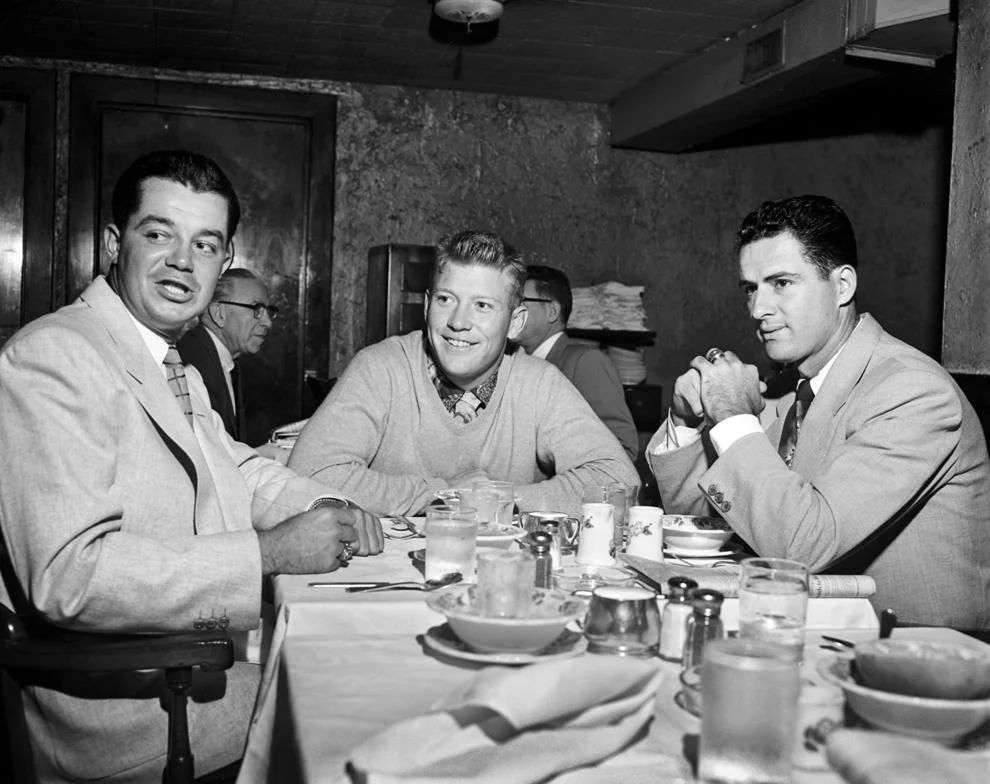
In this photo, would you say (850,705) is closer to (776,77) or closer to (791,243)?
(791,243)

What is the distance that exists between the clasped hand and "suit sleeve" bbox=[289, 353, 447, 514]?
671 mm

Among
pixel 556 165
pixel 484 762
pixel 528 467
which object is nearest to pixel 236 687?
pixel 484 762

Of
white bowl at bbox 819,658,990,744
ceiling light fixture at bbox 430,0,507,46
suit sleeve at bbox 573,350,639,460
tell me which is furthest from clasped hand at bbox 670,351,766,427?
ceiling light fixture at bbox 430,0,507,46

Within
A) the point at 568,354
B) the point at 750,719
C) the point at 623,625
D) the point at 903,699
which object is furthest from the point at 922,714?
the point at 568,354

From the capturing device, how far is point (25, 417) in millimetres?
1640

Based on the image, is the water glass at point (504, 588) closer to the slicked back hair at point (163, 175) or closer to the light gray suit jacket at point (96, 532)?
the light gray suit jacket at point (96, 532)

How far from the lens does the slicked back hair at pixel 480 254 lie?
9.61 ft

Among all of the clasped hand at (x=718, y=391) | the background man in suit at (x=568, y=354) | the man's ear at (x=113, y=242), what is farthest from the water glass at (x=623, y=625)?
Result: the background man in suit at (x=568, y=354)

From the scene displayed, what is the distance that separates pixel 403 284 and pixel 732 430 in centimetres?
414

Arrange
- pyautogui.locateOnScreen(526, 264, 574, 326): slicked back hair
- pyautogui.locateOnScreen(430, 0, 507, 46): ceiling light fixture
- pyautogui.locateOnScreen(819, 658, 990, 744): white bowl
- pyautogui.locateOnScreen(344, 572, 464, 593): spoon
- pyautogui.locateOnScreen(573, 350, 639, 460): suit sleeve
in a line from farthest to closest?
pyautogui.locateOnScreen(526, 264, 574, 326): slicked back hair → pyautogui.locateOnScreen(430, 0, 507, 46): ceiling light fixture → pyautogui.locateOnScreen(573, 350, 639, 460): suit sleeve → pyautogui.locateOnScreen(344, 572, 464, 593): spoon → pyautogui.locateOnScreen(819, 658, 990, 744): white bowl

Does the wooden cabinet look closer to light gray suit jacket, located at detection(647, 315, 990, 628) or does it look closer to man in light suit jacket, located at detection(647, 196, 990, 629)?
man in light suit jacket, located at detection(647, 196, 990, 629)

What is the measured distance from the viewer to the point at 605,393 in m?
4.57

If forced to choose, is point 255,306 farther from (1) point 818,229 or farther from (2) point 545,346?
(1) point 818,229

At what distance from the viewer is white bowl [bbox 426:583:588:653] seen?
1.25 meters
